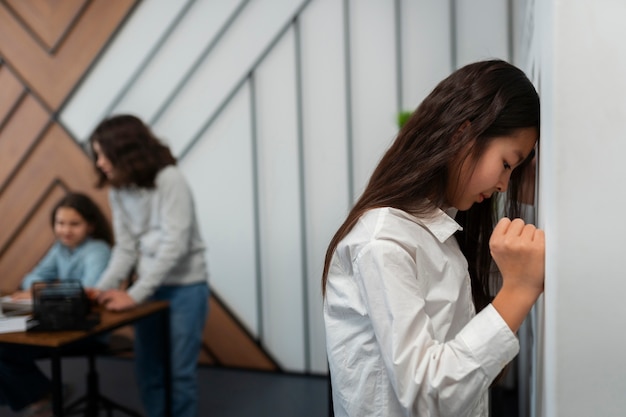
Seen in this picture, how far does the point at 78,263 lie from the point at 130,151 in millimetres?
921

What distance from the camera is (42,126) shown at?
400 cm

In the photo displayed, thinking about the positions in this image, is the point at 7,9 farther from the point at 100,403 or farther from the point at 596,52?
the point at 596,52

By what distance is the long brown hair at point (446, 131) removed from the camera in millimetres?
993

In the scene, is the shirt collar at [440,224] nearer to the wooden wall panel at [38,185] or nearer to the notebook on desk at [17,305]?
the notebook on desk at [17,305]

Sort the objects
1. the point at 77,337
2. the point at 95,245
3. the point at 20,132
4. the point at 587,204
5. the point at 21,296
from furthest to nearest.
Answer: the point at 20,132 → the point at 95,245 → the point at 21,296 → the point at 77,337 → the point at 587,204

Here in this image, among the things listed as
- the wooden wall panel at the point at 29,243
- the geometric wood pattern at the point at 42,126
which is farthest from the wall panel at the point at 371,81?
the wooden wall panel at the point at 29,243

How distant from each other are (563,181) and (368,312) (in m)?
0.35

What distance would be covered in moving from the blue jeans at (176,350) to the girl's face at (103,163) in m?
0.52

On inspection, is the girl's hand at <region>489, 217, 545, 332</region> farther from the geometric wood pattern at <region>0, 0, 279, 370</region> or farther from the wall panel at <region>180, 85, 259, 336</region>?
the geometric wood pattern at <region>0, 0, 279, 370</region>

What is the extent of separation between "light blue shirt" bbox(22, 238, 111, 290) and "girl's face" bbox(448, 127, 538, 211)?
2382 mm

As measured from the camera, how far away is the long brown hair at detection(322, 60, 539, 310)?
993 millimetres

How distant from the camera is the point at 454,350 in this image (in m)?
0.90

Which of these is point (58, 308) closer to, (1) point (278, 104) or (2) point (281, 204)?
(2) point (281, 204)

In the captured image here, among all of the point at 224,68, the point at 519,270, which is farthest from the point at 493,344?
the point at 224,68
